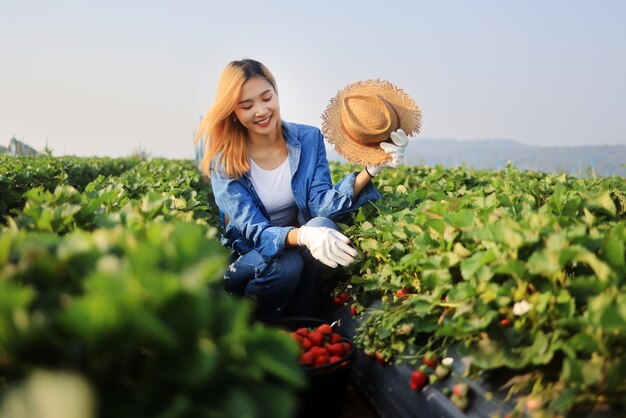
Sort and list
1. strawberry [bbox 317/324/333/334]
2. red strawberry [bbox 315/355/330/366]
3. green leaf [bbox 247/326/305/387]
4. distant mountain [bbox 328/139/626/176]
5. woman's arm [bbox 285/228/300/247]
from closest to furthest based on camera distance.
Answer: green leaf [bbox 247/326/305/387] < red strawberry [bbox 315/355/330/366] < strawberry [bbox 317/324/333/334] < woman's arm [bbox 285/228/300/247] < distant mountain [bbox 328/139/626/176]

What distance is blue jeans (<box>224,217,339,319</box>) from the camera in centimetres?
389

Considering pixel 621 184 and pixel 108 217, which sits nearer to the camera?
pixel 108 217

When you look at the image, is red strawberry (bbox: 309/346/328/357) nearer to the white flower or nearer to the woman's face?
the white flower

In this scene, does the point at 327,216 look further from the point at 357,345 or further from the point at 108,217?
the point at 108,217

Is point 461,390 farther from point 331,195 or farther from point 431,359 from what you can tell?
point 331,195

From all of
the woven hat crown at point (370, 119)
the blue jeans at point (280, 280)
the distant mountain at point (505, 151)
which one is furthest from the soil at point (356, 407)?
the distant mountain at point (505, 151)

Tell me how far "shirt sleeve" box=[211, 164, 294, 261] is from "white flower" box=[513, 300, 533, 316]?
1.92m

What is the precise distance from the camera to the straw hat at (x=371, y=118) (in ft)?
13.0

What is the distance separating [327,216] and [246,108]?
99 centimetres

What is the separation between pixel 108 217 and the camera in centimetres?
224

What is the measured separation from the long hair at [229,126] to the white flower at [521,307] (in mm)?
2470

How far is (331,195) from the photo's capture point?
415 centimetres

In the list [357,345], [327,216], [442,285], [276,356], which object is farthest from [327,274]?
[276,356]

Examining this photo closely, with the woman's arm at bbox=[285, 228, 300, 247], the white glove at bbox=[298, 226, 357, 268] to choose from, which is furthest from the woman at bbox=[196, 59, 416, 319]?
the white glove at bbox=[298, 226, 357, 268]
